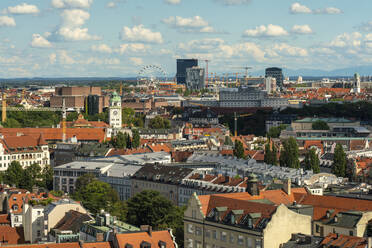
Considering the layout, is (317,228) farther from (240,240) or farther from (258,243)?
(258,243)

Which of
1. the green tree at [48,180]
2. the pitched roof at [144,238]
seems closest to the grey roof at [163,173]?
the green tree at [48,180]

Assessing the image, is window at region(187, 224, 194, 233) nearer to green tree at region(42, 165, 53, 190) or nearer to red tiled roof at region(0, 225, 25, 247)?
red tiled roof at region(0, 225, 25, 247)

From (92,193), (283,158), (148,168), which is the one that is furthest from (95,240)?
(283,158)

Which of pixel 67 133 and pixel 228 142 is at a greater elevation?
pixel 67 133

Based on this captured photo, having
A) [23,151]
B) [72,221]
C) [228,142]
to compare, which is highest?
[72,221]

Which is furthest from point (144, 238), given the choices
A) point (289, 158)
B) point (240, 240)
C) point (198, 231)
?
point (289, 158)

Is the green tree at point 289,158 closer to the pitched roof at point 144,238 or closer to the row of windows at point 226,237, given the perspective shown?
the row of windows at point 226,237
